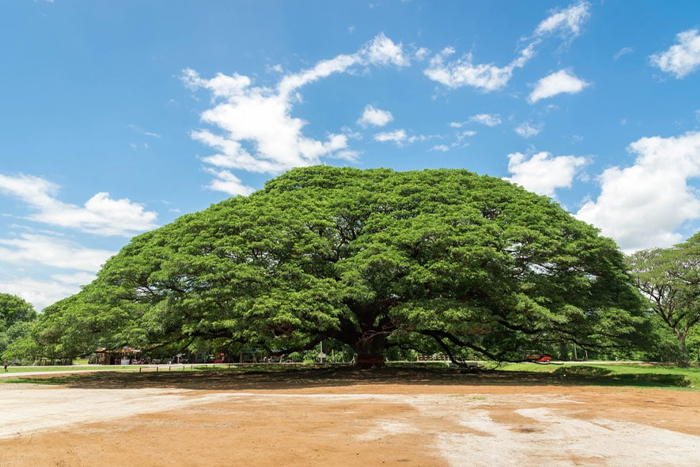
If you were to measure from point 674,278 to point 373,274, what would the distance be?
94.5 feet

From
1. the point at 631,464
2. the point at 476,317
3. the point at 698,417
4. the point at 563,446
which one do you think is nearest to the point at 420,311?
the point at 476,317

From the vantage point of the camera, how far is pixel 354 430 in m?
8.66

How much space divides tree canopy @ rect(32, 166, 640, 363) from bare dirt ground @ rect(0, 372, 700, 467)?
435 centimetres

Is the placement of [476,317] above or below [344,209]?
below

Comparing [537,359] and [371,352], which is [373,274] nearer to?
[371,352]

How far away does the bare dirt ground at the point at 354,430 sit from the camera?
650 centimetres

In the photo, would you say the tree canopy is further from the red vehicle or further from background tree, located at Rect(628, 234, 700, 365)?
background tree, located at Rect(628, 234, 700, 365)

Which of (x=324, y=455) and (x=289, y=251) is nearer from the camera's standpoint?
(x=324, y=455)

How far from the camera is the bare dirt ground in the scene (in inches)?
256

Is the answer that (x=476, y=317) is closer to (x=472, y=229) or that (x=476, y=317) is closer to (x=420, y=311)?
(x=420, y=311)

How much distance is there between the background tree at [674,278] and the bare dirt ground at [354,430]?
25.2m

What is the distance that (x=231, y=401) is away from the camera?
45.2 ft

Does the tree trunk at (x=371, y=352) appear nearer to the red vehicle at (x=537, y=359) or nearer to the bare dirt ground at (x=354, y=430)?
the red vehicle at (x=537, y=359)

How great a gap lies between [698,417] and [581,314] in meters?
9.01
